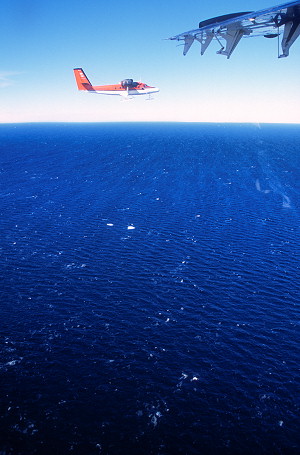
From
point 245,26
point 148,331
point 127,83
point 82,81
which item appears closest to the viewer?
point 245,26

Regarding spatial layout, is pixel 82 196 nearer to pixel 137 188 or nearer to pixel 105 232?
pixel 137 188

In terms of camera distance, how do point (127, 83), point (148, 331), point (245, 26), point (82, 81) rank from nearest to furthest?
point (245, 26) < point (148, 331) < point (127, 83) < point (82, 81)

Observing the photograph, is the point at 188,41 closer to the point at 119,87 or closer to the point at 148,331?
the point at 148,331

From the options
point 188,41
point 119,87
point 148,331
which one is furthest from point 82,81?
point 148,331

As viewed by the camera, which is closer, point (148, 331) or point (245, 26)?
point (245, 26)

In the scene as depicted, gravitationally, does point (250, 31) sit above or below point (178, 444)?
above

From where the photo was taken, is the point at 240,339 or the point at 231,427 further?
the point at 240,339

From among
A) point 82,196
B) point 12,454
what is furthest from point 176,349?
point 82,196
